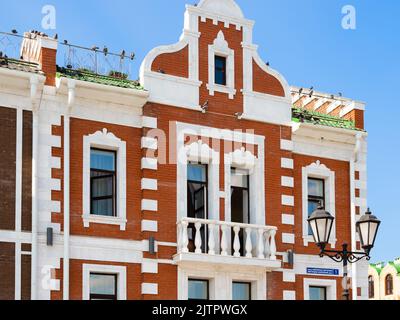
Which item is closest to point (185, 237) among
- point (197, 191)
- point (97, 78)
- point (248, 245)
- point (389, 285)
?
point (197, 191)

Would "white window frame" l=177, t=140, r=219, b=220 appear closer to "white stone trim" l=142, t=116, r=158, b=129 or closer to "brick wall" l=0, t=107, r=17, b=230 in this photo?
"white stone trim" l=142, t=116, r=158, b=129

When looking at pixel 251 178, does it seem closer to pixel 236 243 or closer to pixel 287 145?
pixel 287 145

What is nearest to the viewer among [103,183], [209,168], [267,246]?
[103,183]

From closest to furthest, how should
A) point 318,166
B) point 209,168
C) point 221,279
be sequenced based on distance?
point 221,279 → point 209,168 → point 318,166

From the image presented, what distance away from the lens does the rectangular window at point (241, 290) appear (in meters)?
22.0

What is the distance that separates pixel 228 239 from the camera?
2177 centimetres

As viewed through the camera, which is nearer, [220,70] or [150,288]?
[150,288]

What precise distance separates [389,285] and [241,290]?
123ft

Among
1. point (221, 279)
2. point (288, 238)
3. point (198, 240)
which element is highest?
point (288, 238)

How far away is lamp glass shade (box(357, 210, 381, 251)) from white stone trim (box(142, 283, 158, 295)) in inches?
258

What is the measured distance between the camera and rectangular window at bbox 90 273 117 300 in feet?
66.8

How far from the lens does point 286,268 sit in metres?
22.6

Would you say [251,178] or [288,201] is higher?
[251,178]
